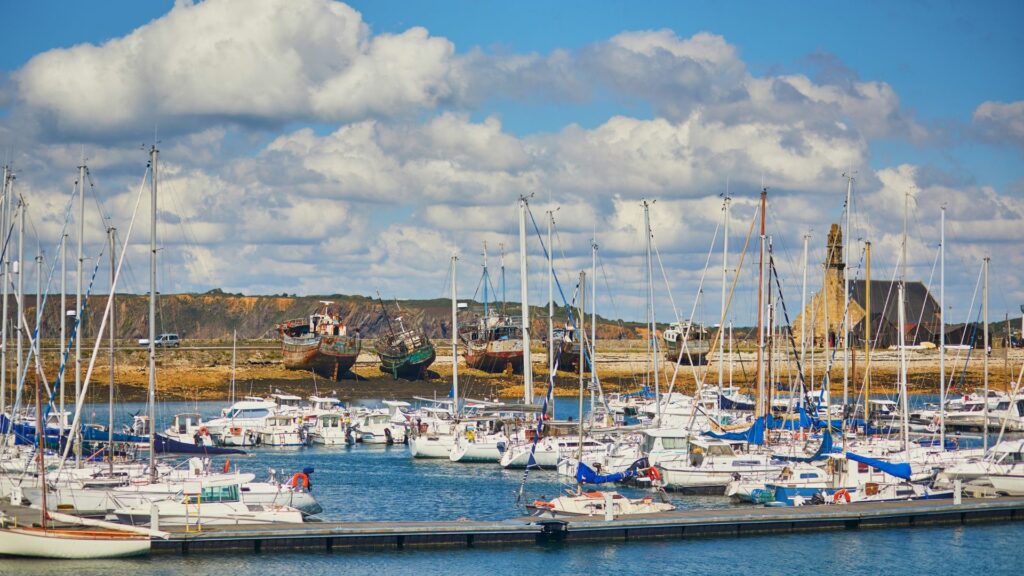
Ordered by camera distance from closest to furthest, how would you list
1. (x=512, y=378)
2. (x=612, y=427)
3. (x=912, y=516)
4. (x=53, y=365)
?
(x=912, y=516), (x=612, y=427), (x=53, y=365), (x=512, y=378)

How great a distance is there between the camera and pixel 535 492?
55.0 metres

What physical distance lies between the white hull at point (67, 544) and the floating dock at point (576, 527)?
91 centimetres

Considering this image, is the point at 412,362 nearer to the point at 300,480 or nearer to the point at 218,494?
the point at 300,480

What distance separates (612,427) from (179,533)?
29.5m

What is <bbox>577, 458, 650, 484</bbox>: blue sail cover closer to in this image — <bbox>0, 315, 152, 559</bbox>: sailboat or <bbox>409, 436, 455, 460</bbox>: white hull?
<bbox>409, 436, 455, 460</bbox>: white hull

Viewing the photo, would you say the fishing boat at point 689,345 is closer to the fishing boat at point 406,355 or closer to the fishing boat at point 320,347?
the fishing boat at point 406,355

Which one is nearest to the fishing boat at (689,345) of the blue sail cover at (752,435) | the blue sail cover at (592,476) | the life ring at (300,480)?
the blue sail cover at (752,435)

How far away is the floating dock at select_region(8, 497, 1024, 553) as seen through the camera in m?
41.0

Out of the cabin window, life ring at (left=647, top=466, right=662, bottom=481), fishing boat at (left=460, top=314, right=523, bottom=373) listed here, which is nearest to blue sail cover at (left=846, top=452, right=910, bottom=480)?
life ring at (left=647, top=466, right=662, bottom=481)

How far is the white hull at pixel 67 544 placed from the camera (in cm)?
3928

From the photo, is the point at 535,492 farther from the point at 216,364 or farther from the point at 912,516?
the point at 216,364

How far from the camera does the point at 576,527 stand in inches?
1713

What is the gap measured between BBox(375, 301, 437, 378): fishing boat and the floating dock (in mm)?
83126

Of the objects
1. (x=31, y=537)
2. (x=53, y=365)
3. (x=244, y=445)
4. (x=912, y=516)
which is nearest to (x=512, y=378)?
(x=53, y=365)
